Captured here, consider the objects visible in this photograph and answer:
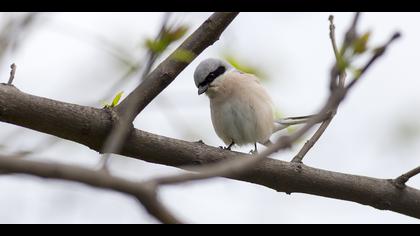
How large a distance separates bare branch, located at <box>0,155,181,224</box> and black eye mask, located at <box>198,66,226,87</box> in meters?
4.73

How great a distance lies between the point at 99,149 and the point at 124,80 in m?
1.73

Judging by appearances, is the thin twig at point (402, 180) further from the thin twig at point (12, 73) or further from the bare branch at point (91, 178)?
the bare branch at point (91, 178)

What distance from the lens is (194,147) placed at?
11.9ft

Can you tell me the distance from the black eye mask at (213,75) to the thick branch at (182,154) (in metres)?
1.83

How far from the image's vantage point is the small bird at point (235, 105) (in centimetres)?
567

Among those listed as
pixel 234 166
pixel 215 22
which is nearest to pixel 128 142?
pixel 215 22

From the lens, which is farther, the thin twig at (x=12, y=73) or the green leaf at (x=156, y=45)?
the thin twig at (x=12, y=73)

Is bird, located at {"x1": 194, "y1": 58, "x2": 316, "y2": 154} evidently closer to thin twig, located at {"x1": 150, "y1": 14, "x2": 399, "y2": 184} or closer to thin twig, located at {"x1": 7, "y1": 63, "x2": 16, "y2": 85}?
thin twig, located at {"x1": 7, "y1": 63, "x2": 16, "y2": 85}

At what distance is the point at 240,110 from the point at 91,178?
15.4 ft

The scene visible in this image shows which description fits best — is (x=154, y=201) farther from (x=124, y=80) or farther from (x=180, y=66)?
(x=180, y=66)

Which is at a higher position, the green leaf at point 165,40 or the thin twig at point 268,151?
the green leaf at point 165,40

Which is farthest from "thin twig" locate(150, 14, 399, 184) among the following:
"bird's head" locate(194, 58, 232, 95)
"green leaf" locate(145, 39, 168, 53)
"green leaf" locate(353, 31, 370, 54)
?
"bird's head" locate(194, 58, 232, 95)

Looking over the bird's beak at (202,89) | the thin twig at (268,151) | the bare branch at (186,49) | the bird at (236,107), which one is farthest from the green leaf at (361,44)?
the bird's beak at (202,89)

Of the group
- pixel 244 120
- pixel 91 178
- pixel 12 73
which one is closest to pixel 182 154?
pixel 12 73
